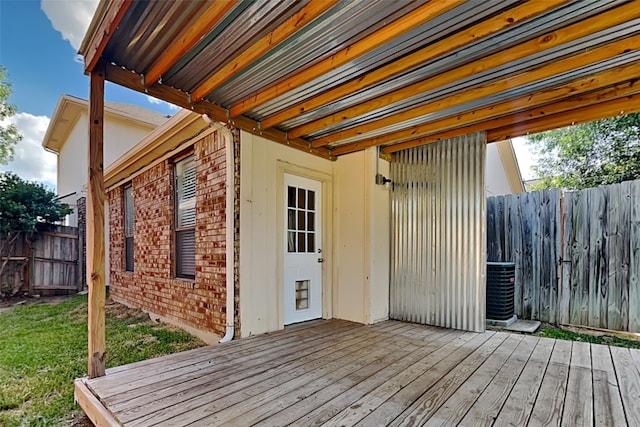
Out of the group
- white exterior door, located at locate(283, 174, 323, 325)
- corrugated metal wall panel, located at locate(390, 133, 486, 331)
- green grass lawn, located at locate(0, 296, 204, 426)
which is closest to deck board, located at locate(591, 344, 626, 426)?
corrugated metal wall panel, located at locate(390, 133, 486, 331)

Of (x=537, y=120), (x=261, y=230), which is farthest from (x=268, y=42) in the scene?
(x=537, y=120)

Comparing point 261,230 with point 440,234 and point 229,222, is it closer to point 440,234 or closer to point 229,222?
point 229,222

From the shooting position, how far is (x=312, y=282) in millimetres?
4770

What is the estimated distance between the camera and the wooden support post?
2666 millimetres

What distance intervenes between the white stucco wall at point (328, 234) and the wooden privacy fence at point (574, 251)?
206 cm

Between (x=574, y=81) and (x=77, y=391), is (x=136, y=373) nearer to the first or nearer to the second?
(x=77, y=391)

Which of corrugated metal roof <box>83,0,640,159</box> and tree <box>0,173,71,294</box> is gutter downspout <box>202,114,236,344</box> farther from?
tree <box>0,173,71,294</box>

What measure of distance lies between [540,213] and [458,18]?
12.4 ft

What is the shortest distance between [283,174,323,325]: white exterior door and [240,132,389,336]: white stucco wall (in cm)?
12

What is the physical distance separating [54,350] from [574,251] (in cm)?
692

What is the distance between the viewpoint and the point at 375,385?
2439 mm

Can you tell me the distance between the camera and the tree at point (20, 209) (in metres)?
7.54

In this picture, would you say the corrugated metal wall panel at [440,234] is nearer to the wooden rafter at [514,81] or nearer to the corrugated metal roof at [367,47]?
the corrugated metal roof at [367,47]

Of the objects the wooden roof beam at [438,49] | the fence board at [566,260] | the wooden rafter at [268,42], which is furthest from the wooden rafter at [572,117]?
the wooden rafter at [268,42]
